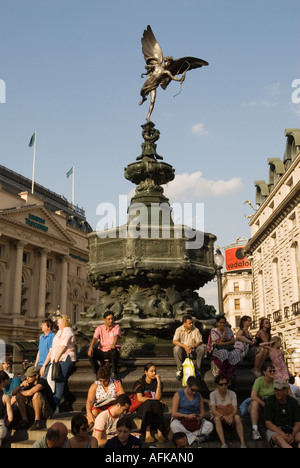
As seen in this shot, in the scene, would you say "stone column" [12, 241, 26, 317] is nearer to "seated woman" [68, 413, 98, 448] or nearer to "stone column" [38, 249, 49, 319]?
"stone column" [38, 249, 49, 319]

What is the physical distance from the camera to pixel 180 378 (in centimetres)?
751

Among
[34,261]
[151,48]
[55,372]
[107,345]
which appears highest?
[34,261]

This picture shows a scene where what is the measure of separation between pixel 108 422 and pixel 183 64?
9478mm


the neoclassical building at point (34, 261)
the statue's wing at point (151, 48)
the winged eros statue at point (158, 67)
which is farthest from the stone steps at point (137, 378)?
the neoclassical building at point (34, 261)

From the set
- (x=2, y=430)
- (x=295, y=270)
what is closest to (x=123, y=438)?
(x=2, y=430)

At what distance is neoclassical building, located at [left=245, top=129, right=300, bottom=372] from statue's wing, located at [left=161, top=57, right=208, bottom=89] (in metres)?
20.5

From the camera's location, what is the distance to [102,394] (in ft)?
21.1

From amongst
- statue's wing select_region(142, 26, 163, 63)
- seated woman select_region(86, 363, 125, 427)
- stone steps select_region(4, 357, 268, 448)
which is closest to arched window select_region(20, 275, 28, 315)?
statue's wing select_region(142, 26, 163, 63)

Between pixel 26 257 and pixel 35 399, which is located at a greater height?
pixel 26 257

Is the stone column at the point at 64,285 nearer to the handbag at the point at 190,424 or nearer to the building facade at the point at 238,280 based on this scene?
the building facade at the point at 238,280

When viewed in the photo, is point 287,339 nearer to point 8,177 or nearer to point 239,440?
point 239,440

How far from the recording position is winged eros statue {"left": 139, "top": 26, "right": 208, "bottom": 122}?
40.1 feet

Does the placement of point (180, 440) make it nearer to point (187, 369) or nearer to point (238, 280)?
point (187, 369)

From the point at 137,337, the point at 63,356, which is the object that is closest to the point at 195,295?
the point at 137,337
